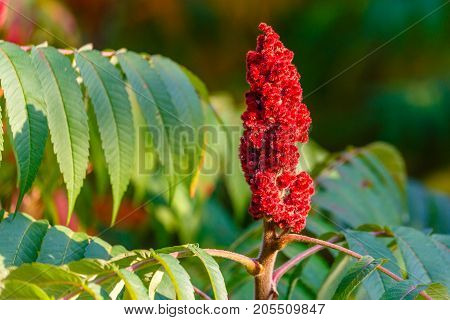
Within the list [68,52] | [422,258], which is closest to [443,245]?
[422,258]

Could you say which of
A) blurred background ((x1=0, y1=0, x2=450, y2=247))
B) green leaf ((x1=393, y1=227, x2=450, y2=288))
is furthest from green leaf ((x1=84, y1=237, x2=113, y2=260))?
blurred background ((x1=0, y1=0, x2=450, y2=247))

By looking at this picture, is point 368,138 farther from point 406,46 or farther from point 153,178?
point 153,178

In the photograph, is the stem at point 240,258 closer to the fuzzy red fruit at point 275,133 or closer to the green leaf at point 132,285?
the fuzzy red fruit at point 275,133

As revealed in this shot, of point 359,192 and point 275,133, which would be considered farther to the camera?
point 359,192

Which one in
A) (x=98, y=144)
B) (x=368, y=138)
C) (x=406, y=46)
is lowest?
(x=368, y=138)

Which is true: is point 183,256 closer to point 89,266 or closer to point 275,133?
point 89,266
